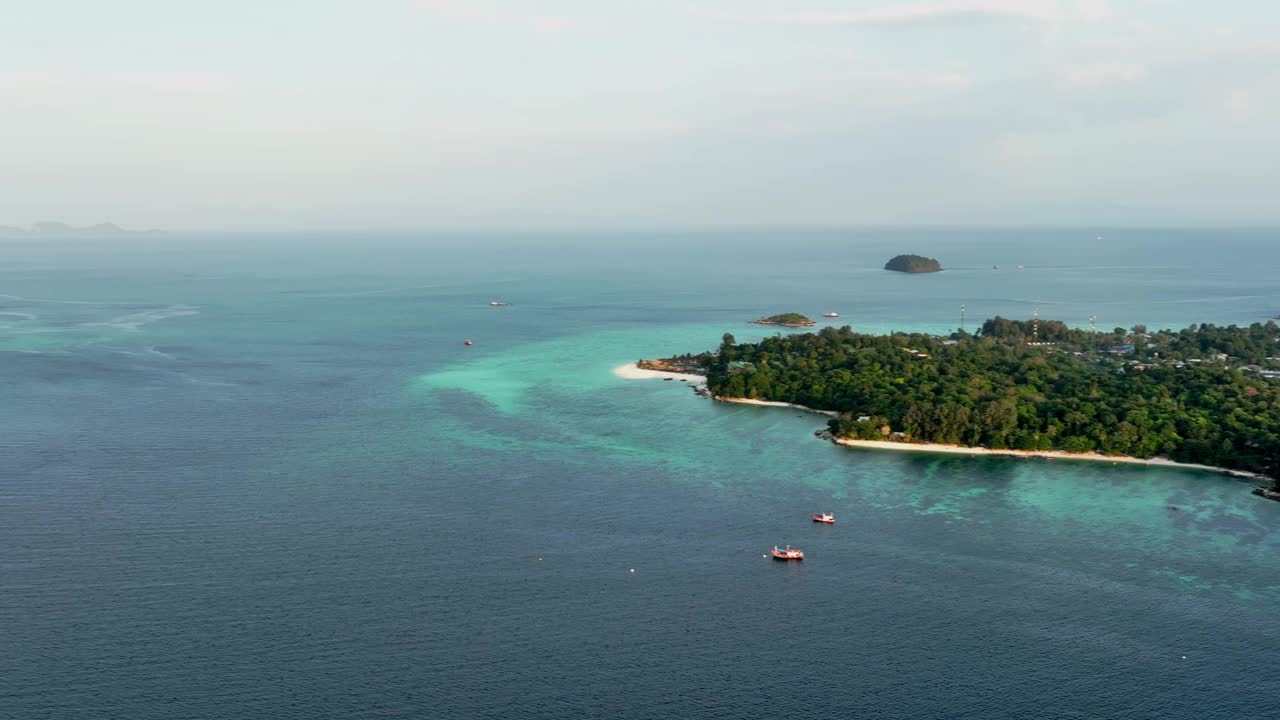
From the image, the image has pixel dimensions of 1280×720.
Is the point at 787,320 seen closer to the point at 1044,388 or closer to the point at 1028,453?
the point at 1044,388

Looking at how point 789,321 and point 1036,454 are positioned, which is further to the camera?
point 789,321

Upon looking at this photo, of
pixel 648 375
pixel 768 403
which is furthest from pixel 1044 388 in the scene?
pixel 648 375

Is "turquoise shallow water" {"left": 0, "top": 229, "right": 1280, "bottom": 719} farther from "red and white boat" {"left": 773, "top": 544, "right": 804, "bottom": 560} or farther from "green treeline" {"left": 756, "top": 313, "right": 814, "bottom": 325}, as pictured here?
"green treeline" {"left": 756, "top": 313, "right": 814, "bottom": 325}

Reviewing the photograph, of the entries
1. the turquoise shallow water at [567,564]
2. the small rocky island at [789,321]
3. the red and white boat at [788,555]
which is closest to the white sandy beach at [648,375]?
the turquoise shallow water at [567,564]

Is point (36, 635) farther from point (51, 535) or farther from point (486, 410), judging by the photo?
point (486, 410)

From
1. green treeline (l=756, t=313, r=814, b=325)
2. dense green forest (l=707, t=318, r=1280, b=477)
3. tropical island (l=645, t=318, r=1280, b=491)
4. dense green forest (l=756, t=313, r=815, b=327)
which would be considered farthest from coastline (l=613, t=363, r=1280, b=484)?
green treeline (l=756, t=313, r=814, b=325)

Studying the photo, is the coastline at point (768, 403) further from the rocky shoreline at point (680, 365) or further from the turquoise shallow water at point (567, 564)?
the rocky shoreline at point (680, 365)
